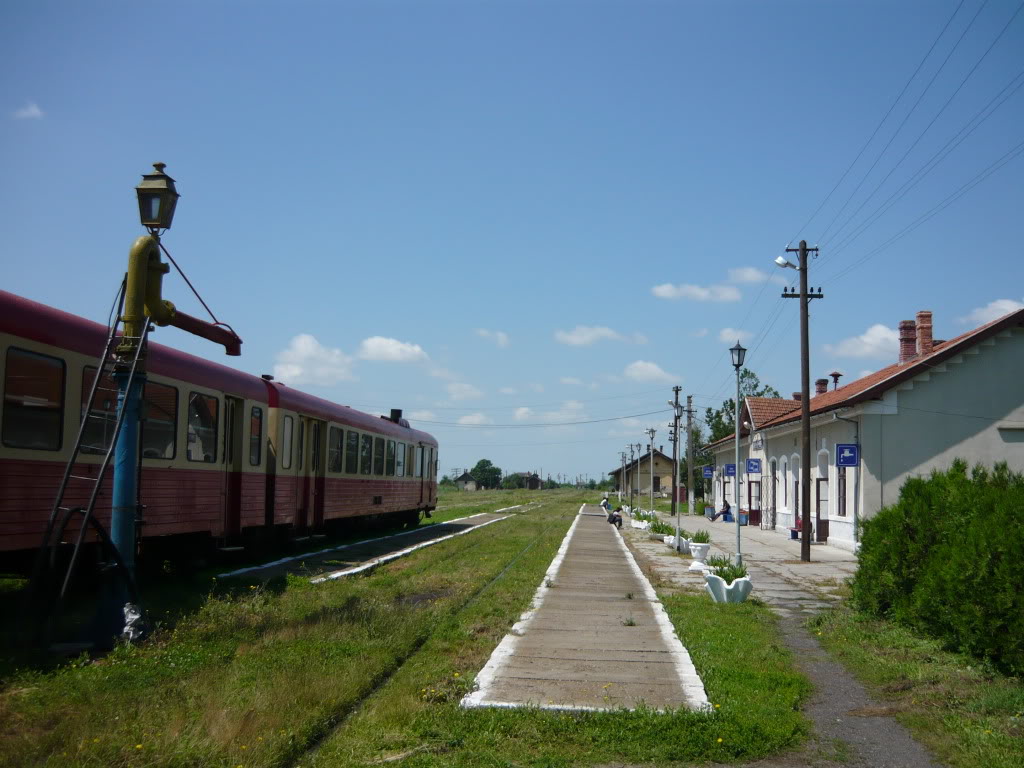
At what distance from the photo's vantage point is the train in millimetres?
9148

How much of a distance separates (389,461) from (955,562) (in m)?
19.8

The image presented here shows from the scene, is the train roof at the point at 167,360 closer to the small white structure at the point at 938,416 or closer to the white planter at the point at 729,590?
the white planter at the point at 729,590

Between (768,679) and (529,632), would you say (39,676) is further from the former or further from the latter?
(768,679)

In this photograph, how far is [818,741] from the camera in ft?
20.1

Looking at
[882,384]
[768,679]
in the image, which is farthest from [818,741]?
[882,384]

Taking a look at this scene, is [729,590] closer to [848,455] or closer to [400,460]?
[848,455]

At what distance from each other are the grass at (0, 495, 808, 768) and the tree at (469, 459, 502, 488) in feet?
475

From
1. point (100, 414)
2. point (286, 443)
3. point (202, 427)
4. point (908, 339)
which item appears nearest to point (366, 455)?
point (286, 443)

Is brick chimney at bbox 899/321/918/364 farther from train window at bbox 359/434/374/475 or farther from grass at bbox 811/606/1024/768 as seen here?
grass at bbox 811/606/1024/768

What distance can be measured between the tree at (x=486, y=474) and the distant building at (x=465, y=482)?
867 millimetres

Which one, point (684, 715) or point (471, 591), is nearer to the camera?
point (684, 715)

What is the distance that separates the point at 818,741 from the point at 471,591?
7428 millimetres

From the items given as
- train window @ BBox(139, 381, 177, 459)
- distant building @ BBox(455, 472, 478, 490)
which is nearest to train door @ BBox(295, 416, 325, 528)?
train window @ BBox(139, 381, 177, 459)

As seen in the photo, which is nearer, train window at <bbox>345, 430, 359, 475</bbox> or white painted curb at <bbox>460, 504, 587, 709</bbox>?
white painted curb at <bbox>460, 504, 587, 709</bbox>
